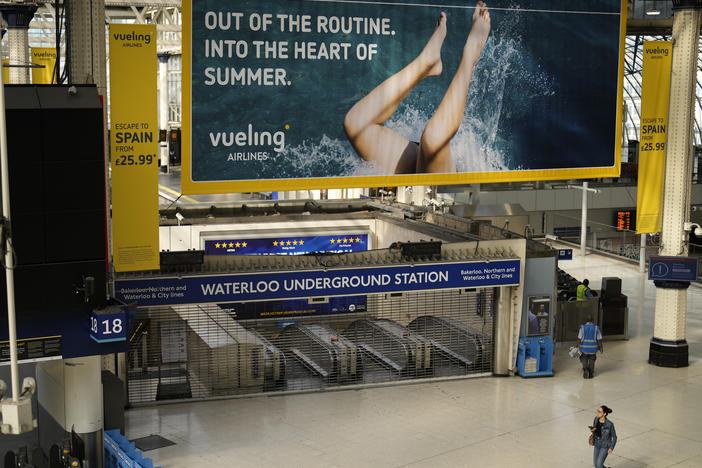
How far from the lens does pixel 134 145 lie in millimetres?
13750

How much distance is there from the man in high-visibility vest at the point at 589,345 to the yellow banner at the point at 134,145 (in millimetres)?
8138

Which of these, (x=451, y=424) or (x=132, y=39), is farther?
(x=451, y=424)

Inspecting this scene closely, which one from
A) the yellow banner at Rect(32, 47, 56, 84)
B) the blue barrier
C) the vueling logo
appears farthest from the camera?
the yellow banner at Rect(32, 47, 56, 84)

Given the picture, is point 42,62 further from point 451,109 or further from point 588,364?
point 588,364

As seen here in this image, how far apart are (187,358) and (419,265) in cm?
436

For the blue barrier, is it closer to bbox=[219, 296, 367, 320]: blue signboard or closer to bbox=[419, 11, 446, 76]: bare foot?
bbox=[219, 296, 367, 320]: blue signboard

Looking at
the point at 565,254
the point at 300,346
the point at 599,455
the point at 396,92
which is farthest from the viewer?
the point at 565,254

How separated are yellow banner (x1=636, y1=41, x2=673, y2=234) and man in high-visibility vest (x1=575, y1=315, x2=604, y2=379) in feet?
7.72

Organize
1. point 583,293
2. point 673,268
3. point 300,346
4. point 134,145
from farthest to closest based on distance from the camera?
point 583,293
point 673,268
point 300,346
point 134,145

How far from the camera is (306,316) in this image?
1978 centimetres

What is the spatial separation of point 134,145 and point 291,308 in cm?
687

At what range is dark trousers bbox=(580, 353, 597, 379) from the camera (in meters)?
17.8

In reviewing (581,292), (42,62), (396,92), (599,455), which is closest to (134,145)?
(396,92)

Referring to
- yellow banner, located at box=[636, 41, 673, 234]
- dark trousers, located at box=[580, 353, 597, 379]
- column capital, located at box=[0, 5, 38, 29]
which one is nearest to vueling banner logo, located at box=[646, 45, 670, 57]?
yellow banner, located at box=[636, 41, 673, 234]
